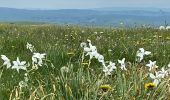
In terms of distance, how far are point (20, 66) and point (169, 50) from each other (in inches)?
207

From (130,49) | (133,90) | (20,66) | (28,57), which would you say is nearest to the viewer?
(133,90)

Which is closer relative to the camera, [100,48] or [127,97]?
[127,97]

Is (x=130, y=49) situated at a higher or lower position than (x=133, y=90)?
lower

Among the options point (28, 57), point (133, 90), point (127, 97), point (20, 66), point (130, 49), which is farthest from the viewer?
point (130, 49)

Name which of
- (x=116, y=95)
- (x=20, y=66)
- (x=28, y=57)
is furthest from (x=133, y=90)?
(x=28, y=57)

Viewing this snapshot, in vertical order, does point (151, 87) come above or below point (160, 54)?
above

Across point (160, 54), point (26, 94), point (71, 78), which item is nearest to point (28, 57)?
point (160, 54)

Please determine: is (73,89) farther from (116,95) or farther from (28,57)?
(28,57)

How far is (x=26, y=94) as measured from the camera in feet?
17.5

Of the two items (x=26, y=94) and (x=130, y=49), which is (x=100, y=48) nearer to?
(x=130, y=49)

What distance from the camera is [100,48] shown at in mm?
9961

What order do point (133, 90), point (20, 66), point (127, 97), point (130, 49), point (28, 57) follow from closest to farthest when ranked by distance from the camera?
1. point (127, 97)
2. point (133, 90)
3. point (20, 66)
4. point (28, 57)
5. point (130, 49)

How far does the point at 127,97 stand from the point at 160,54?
5347 millimetres

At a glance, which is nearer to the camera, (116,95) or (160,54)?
(116,95)
